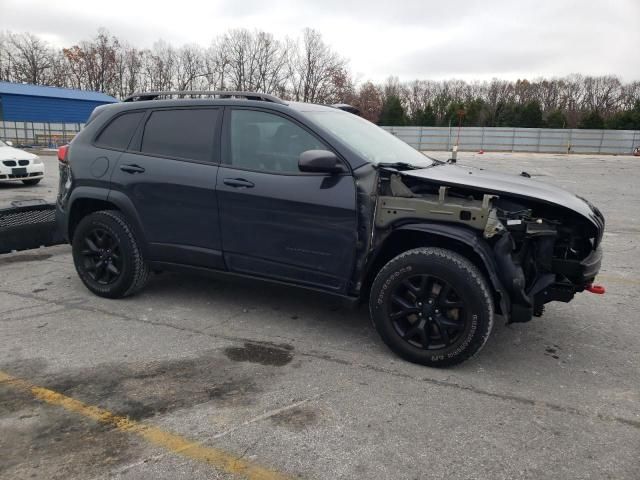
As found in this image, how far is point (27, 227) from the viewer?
548 cm

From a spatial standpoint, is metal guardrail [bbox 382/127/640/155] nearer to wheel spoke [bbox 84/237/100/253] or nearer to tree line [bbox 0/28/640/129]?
tree line [bbox 0/28/640/129]

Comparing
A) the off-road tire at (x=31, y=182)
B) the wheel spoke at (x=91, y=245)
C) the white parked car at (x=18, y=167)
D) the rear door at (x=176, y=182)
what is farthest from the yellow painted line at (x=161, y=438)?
the off-road tire at (x=31, y=182)

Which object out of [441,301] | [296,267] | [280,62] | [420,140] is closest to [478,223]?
[441,301]

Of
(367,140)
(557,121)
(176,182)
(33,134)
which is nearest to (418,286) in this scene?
(367,140)

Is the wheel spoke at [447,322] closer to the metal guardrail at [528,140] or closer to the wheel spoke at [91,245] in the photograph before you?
the wheel spoke at [91,245]

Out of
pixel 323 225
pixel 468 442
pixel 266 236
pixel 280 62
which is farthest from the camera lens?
pixel 280 62

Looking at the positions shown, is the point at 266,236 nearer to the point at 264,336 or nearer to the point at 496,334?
the point at 264,336

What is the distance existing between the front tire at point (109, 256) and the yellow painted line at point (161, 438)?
1443mm

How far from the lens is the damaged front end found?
10.5ft

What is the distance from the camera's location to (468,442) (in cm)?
256

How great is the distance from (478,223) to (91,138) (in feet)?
11.2

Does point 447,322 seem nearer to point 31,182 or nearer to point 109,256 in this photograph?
point 109,256

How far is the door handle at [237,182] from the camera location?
12.3ft

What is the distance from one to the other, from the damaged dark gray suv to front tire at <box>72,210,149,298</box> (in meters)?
0.01
